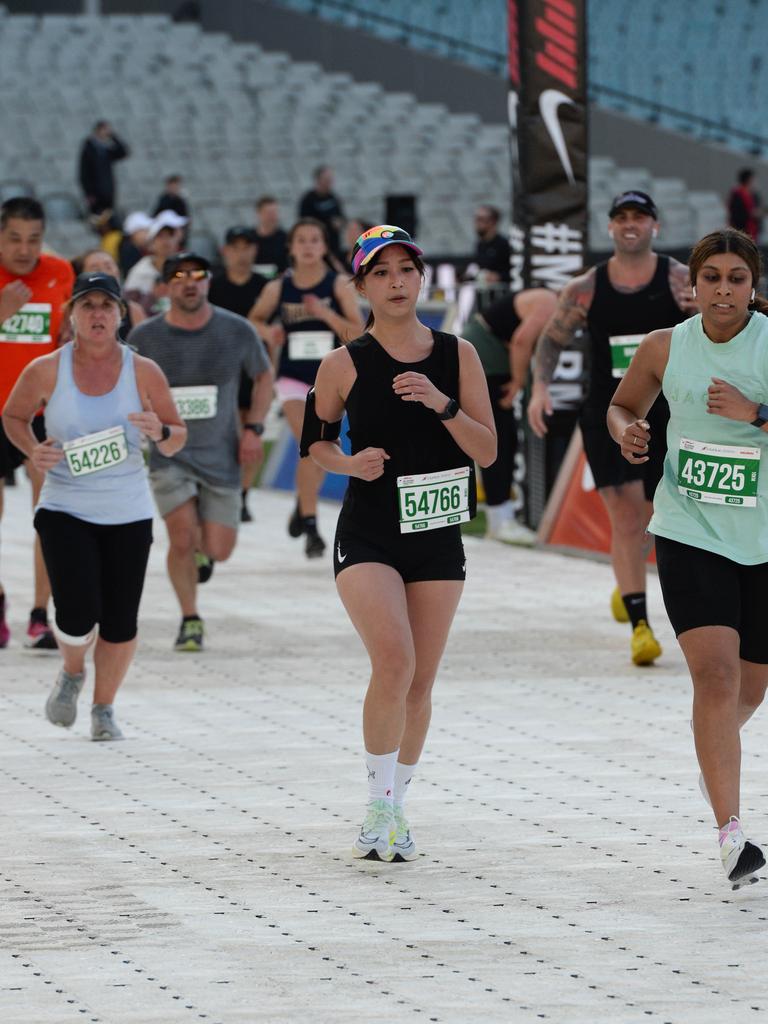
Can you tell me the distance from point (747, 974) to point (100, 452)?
12.8ft

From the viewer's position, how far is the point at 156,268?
16.4 m

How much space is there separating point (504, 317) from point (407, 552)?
8.20 meters

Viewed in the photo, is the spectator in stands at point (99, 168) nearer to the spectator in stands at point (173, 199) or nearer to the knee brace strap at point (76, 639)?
the spectator in stands at point (173, 199)

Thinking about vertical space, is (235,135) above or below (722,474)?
above

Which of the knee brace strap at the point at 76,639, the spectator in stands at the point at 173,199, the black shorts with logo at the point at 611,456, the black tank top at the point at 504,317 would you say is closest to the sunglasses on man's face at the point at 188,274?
the black shorts with logo at the point at 611,456

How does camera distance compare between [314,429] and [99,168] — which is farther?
[99,168]

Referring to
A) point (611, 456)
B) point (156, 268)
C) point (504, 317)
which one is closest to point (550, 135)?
point (504, 317)

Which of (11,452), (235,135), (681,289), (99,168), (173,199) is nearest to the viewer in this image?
(681,289)

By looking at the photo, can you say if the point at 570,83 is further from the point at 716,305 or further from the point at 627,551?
the point at 716,305

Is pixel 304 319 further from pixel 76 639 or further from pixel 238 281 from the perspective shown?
pixel 76 639

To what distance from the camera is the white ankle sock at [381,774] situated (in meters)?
6.18

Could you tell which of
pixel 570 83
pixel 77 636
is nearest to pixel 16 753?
pixel 77 636

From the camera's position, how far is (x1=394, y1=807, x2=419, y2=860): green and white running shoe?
245 inches

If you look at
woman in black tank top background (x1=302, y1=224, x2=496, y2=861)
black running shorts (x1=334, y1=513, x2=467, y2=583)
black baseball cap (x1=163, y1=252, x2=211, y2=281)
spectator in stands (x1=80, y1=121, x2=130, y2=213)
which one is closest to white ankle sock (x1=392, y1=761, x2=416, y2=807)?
woman in black tank top background (x1=302, y1=224, x2=496, y2=861)
